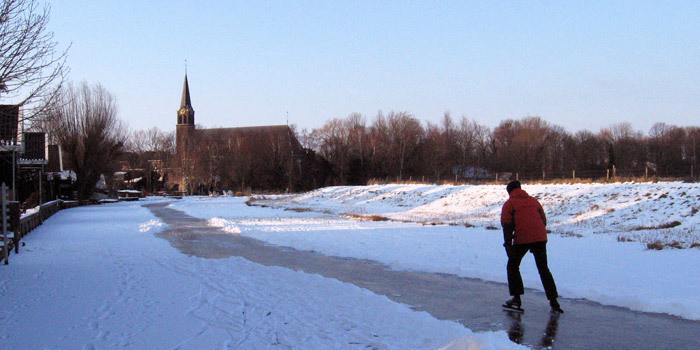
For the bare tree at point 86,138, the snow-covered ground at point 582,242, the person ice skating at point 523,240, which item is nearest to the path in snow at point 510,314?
the person ice skating at point 523,240

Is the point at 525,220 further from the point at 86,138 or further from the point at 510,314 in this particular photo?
the point at 86,138

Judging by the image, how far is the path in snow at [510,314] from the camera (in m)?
5.95

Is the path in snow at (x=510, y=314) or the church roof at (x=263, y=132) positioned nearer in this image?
the path in snow at (x=510, y=314)

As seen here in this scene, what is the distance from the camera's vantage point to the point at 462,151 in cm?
8894

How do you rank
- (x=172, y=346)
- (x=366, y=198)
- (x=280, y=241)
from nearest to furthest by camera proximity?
(x=172, y=346) < (x=280, y=241) < (x=366, y=198)

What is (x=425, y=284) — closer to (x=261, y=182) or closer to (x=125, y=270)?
(x=125, y=270)

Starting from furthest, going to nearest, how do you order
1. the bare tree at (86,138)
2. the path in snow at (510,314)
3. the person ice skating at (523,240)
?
the bare tree at (86,138)
the person ice skating at (523,240)
the path in snow at (510,314)

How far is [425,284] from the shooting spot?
9.55 metres

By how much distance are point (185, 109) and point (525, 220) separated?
11675cm

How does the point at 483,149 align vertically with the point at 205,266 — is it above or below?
above

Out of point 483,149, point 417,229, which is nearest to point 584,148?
point 483,149

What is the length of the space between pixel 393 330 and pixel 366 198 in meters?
41.2

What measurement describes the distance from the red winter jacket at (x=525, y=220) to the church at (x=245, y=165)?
239 feet

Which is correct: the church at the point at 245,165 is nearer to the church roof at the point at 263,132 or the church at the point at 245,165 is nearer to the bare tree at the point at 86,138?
the church roof at the point at 263,132
